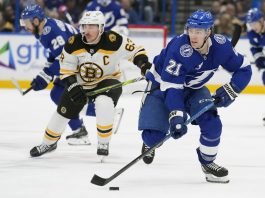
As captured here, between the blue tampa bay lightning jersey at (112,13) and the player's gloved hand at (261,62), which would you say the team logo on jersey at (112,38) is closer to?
the player's gloved hand at (261,62)

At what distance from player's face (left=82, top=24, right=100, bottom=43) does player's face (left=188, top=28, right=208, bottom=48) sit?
1.14m

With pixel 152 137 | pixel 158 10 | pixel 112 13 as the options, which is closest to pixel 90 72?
pixel 152 137

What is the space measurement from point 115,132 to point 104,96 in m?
1.41

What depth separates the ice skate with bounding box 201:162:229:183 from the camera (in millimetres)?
4559

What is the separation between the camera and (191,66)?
4332 millimetres

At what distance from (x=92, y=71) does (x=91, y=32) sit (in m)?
0.27

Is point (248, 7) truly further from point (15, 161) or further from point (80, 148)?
point (15, 161)

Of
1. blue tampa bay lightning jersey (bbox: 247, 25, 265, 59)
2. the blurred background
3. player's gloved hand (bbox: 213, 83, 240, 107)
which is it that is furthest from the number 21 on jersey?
the blurred background

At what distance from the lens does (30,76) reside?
10.1 meters

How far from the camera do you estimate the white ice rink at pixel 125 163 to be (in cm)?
430

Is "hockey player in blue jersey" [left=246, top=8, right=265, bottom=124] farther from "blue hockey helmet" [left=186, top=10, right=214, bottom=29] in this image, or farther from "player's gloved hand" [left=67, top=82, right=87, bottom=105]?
"blue hockey helmet" [left=186, top=10, right=214, bottom=29]

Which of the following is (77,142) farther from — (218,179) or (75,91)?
(218,179)

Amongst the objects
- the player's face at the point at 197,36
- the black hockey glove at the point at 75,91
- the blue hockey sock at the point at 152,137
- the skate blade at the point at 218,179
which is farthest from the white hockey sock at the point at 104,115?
the player's face at the point at 197,36

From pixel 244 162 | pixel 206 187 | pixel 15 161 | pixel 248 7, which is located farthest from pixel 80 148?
pixel 248 7
